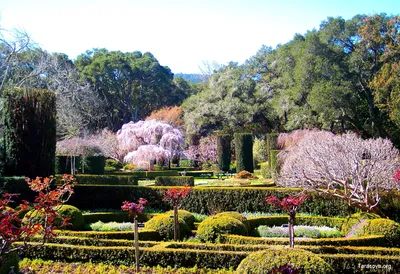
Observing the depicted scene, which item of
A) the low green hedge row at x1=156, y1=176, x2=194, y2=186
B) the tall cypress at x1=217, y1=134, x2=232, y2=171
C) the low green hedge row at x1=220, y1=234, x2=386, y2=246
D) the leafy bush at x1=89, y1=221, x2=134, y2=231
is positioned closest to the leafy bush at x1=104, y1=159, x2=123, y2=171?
→ the tall cypress at x1=217, y1=134, x2=232, y2=171

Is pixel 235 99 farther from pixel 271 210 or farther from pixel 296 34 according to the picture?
pixel 271 210

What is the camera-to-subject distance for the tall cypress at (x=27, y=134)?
16406mm

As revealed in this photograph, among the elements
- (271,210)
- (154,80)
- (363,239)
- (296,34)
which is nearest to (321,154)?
(271,210)

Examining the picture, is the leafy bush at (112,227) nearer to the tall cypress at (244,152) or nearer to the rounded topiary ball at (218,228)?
the rounded topiary ball at (218,228)

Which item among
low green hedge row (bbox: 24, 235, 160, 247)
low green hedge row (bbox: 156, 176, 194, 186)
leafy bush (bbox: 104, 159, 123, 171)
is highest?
leafy bush (bbox: 104, 159, 123, 171)

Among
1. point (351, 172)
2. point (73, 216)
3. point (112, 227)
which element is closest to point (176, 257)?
point (112, 227)

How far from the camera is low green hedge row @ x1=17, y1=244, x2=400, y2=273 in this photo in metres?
7.21

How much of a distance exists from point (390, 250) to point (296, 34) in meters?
33.9

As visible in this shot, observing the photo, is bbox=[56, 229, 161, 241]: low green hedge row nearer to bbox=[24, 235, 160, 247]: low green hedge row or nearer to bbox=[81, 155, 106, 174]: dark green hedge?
bbox=[24, 235, 160, 247]: low green hedge row

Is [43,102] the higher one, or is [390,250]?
[43,102]

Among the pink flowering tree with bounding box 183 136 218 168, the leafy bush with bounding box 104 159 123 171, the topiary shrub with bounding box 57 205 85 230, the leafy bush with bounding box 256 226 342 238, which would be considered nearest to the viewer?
the leafy bush with bounding box 256 226 342 238

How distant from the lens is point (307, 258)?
18.0 feet

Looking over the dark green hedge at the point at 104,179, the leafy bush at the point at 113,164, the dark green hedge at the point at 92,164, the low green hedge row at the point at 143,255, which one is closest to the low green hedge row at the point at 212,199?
the dark green hedge at the point at 104,179

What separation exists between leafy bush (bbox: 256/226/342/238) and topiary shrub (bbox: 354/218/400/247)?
1.10 m
